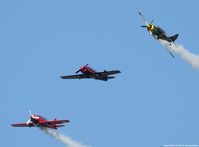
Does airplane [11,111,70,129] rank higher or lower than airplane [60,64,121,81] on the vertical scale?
lower

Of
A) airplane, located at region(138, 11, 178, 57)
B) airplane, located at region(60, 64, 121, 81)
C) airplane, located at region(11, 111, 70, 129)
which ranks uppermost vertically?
airplane, located at region(138, 11, 178, 57)

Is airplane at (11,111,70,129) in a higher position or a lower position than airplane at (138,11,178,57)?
lower

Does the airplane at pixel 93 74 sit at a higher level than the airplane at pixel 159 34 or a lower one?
lower

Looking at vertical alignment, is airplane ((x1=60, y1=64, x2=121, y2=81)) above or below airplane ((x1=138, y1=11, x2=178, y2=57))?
below

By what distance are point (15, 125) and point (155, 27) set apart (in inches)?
903

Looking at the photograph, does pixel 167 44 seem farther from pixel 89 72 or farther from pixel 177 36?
pixel 89 72

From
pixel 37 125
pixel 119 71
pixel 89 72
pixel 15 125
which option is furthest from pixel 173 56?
pixel 15 125

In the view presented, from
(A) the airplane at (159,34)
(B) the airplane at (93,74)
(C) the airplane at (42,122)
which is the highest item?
(A) the airplane at (159,34)

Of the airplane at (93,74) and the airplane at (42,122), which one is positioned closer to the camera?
the airplane at (93,74)

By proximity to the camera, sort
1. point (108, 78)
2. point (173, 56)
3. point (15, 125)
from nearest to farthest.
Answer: point (173, 56), point (108, 78), point (15, 125)

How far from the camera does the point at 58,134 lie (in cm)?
6625

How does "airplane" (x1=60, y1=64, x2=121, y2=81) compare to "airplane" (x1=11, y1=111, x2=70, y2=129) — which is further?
"airplane" (x1=11, y1=111, x2=70, y2=129)

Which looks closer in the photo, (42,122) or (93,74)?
(93,74)

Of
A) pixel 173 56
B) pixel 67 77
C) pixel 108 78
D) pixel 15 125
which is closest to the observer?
pixel 173 56
